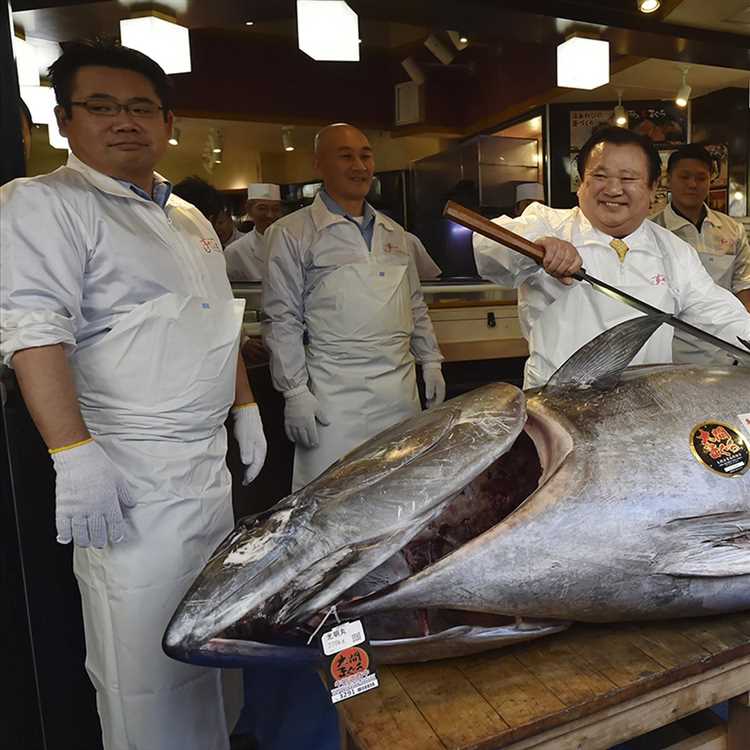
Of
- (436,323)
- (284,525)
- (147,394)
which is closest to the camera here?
(284,525)

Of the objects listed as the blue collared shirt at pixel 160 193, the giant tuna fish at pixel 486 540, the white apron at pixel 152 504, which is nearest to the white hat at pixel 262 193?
the blue collared shirt at pixel 160 193

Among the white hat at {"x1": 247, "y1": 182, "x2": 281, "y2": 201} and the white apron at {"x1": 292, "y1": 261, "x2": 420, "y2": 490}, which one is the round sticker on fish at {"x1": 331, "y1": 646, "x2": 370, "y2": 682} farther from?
the white hat at {"x1": 247, "y1": 182, "x2": 281, "y2": 201}

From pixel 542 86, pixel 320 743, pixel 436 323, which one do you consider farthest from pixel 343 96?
pixel 320 743

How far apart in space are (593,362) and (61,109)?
1.38 meters

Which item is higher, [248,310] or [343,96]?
[343,96]

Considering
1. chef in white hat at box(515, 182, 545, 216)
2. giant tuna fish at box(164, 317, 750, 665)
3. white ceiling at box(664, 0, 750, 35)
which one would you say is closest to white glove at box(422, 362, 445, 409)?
giant tuna fish at box(164, 317, 750, 665)

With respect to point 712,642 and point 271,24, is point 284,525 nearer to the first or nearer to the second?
point 712,642

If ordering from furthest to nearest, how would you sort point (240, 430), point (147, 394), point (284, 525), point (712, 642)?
point (240, 430)
point (147, 394)
point (712, 642)
point (284, 525)

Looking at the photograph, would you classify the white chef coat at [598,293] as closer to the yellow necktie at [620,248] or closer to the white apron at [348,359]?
the yellow necktie at [620,248]

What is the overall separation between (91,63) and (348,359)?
1.50 m

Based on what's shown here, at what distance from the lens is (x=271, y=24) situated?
6.64m

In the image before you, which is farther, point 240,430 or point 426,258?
point 426,258

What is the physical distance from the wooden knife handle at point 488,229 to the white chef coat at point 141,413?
640 mm

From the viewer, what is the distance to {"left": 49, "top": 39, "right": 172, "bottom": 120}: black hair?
1568 millimetres
